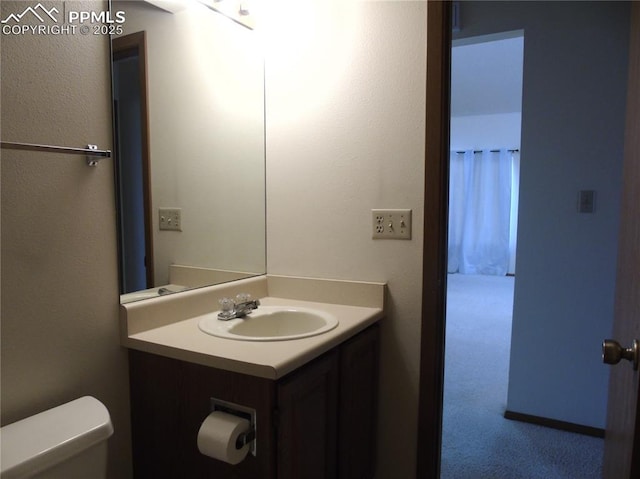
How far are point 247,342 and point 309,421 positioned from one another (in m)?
0.28

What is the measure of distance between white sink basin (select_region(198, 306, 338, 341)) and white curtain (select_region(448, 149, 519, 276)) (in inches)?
218

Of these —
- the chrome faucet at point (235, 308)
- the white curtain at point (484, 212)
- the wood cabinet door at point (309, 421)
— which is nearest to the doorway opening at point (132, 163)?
the chrome faucet at point (235, 308)

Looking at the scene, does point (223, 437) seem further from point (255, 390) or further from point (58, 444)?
point (58, 444)

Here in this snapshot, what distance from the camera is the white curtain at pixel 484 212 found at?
255 inches

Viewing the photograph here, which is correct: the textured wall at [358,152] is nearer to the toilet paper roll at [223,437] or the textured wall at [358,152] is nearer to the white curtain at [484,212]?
the toilet paper roll at [223,437]

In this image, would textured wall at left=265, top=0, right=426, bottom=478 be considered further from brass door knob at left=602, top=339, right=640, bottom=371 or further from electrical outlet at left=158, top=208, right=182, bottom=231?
brass door knob at left=602, top=339, right=640, bottom=371

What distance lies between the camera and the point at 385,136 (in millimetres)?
1517

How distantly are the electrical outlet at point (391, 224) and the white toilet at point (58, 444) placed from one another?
1038mm

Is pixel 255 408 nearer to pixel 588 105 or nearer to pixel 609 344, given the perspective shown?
pixel 609 344

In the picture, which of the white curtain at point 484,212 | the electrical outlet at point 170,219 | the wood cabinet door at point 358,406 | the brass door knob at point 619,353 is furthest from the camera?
the white curtain at point 484,212

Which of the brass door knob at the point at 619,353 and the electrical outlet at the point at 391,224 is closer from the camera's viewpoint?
the brass door knob at the point at 619,353

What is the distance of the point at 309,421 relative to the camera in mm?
1123

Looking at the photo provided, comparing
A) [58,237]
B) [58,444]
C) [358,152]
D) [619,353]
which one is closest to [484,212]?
[358,152]

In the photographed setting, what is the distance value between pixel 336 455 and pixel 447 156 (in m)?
1.08
